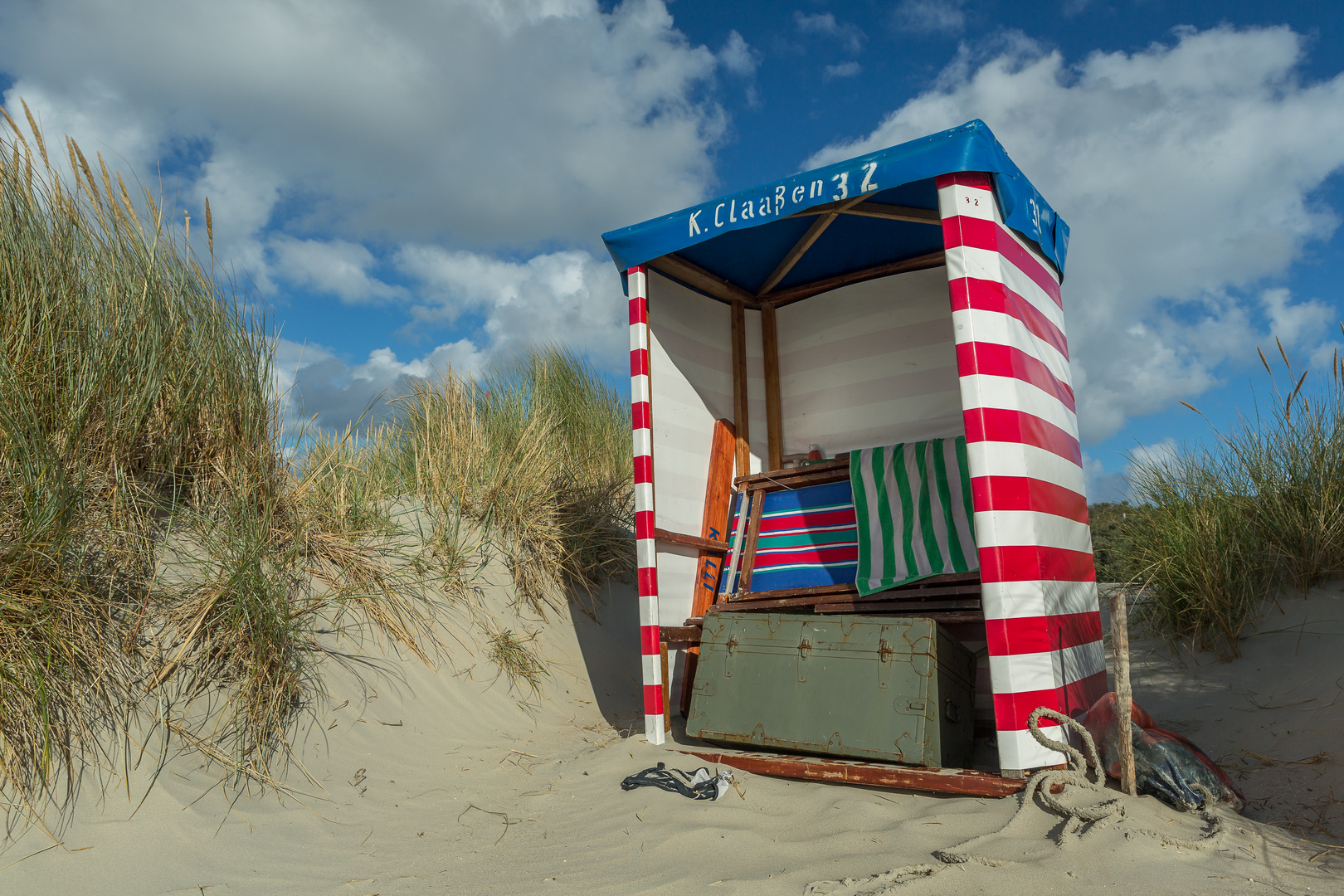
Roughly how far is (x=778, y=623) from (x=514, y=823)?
170 centimetres

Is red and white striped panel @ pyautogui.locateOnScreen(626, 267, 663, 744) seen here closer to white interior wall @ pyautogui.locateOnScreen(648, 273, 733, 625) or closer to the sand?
white interior wall @ pyautogui.locateOnScreen(648, 273, 733, 625)

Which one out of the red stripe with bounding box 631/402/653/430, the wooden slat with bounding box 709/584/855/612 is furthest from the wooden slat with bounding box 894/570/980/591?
the red stripe with bounding box 631/402/653/430

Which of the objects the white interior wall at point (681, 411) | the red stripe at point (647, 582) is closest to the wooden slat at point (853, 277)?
the white interior wall at point (681, 411)

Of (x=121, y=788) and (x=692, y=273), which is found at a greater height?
(x=692, y=273)

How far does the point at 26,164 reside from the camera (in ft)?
12.8

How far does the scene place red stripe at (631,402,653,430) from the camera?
16.3ft

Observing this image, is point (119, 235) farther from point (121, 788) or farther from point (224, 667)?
point (121, 788)

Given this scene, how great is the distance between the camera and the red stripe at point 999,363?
382 cm

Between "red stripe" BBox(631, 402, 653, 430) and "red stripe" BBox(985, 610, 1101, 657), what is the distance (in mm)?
2305

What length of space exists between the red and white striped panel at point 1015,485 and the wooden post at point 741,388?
7.92 feet

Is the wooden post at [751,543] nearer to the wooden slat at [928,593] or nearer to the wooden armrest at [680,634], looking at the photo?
the wooden armrest at [680,634]

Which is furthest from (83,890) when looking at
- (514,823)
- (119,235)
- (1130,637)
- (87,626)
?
(1130,637)

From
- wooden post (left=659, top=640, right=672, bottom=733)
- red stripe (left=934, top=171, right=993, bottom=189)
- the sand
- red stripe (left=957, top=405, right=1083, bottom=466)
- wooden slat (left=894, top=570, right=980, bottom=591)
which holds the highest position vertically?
red stripe (left=934, top=171, right=993, bottom=189)

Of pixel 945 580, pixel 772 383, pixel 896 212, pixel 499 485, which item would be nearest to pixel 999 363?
pixel 945 580
